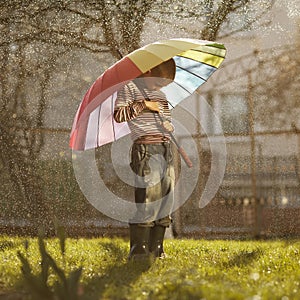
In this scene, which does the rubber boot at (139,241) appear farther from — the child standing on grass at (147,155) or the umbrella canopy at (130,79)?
the umbrella canopy at (130,79)

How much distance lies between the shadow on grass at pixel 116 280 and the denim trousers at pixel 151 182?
301mm

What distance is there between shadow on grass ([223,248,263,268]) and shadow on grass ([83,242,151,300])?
22.0 inches

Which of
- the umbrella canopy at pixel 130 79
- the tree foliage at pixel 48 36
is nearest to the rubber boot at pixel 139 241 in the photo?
the umbrella canopy at pixel 130 79

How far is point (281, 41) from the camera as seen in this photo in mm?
6188

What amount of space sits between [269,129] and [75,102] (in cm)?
220

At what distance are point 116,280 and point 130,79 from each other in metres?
1.13

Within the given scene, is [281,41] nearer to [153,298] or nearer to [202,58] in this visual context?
[202,58]

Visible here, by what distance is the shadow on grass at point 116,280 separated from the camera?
2494 mm

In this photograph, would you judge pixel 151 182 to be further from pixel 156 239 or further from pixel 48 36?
pixel 48 36

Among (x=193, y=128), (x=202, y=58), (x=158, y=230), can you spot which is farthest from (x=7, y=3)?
(x=158, y=230)

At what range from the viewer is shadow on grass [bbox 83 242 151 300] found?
98.2 inches

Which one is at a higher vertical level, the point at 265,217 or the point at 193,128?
the point at 193,128

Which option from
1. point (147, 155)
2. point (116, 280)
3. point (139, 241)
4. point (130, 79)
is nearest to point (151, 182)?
point (147, 155)

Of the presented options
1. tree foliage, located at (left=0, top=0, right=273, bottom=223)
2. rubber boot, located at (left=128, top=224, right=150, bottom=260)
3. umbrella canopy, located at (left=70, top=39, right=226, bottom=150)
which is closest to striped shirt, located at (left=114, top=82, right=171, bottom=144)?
umbrella canopy, located at (left=70, top=39, right=226, bottom=150)
